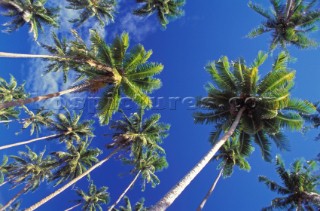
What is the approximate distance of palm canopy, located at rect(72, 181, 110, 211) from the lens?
2948 cm

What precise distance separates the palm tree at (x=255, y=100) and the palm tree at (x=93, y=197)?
17.8m

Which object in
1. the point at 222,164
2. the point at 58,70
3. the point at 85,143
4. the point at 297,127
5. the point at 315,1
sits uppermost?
the point at 315,1

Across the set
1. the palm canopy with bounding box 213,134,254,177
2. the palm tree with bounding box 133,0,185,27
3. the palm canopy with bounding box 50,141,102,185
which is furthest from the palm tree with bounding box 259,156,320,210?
the palm tree with bounding box 133,0,185,27

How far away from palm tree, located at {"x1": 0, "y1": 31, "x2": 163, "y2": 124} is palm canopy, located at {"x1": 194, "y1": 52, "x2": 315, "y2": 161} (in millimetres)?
3557

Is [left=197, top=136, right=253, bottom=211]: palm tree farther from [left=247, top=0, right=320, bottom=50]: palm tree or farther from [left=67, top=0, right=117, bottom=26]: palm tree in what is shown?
[left=67, top=0, right=117, bottom=26]: palm tree

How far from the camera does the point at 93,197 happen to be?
97.0ft

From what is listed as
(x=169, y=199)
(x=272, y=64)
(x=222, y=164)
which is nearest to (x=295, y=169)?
(x=222, y=164)

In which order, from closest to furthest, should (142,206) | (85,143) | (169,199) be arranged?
(169,199) < (85,143) < (142,206)

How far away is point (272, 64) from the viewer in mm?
15758

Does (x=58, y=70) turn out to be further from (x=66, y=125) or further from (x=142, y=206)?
(x=142, y=206)

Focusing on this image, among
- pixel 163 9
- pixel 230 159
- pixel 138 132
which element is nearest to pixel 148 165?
pixel 138 132

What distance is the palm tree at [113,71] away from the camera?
1585 centimetres

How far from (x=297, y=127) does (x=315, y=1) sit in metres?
11.9

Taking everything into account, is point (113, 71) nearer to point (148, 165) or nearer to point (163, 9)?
point (148, 165)
